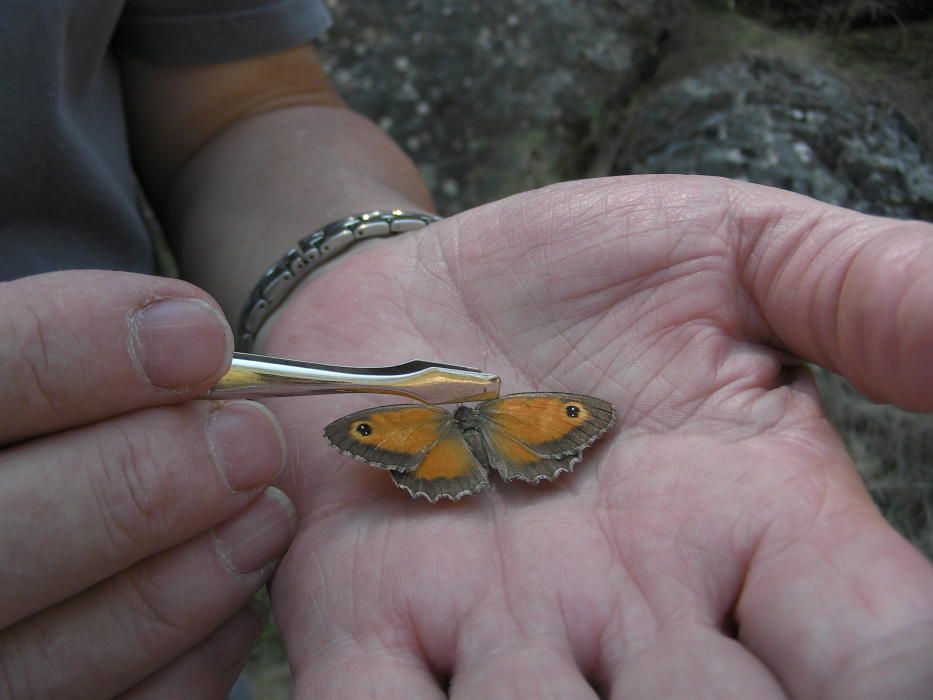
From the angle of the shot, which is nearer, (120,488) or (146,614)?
(120,488)

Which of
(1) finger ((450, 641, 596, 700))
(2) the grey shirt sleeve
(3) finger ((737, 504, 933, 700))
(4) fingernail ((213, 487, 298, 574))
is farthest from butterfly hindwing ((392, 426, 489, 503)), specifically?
(2) the grey shirt sleeve

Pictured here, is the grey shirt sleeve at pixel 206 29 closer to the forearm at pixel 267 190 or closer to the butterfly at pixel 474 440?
the forearm at pixel 267 190

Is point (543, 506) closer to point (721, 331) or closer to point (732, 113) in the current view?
point (721, 331)

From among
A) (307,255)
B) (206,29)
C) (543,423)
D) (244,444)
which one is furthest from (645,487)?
(206,29)

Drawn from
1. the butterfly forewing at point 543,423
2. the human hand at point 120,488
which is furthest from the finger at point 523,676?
the human hand at point 120,488

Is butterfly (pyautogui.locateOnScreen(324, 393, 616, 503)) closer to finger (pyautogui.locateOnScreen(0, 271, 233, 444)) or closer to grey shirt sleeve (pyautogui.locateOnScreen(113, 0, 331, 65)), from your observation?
finger (pyautogui.locateOnScreen(0, 271, 233, 444))

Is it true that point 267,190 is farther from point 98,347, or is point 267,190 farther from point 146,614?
point 146,614
